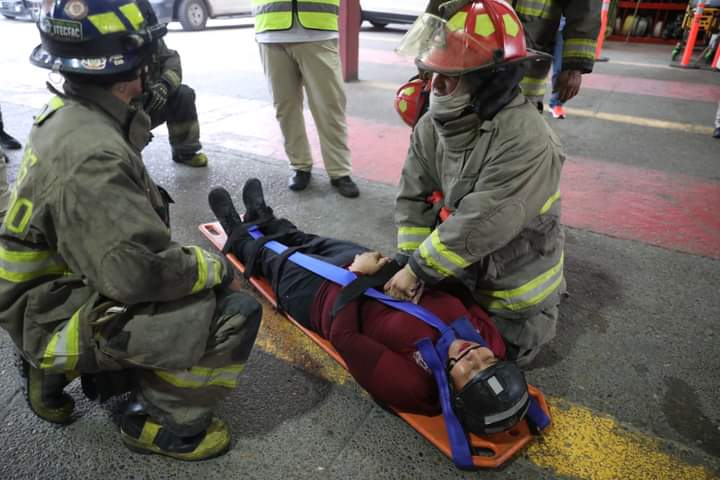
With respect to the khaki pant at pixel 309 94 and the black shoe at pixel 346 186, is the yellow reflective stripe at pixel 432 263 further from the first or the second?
the khaki pant at pixel 309 94

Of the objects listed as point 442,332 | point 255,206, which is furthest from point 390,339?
point 255,206

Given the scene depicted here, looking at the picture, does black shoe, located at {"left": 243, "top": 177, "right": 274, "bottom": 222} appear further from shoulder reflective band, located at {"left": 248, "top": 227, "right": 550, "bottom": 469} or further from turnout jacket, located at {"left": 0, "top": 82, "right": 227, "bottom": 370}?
turnout jacket, located at {"left": 0, "top": 82, "right": 227, "bottom": 370}

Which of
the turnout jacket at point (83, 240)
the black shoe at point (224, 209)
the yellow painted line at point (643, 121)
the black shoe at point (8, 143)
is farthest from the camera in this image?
the yellow painted line at point (643, 121)

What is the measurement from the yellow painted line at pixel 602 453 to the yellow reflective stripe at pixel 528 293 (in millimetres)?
452

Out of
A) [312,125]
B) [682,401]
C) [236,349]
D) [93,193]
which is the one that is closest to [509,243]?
[682,401]

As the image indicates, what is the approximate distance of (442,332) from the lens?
1.91m

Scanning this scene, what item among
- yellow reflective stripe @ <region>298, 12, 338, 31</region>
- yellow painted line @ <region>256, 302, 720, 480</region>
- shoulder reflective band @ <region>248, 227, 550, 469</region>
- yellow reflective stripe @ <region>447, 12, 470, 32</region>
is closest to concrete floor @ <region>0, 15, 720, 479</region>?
yellow painted line @ <region>256, 302, 720, 480</region>

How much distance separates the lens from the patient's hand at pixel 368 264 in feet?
7.11

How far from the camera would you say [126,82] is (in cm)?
153

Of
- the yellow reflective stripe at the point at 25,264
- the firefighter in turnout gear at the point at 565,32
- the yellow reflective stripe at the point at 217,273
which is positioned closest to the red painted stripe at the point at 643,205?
the firefighter in turnout gear at the point at 565,32

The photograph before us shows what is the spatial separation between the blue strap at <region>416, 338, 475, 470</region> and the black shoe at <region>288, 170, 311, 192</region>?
86.5 inches

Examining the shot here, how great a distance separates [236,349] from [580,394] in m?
1.40

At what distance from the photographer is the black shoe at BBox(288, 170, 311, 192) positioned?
3.80 m

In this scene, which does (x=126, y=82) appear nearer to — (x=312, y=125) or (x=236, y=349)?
(x=236, y=349)
